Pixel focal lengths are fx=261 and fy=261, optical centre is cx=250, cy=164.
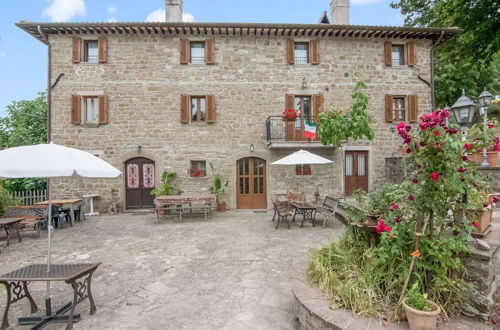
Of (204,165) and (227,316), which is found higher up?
(204,165)

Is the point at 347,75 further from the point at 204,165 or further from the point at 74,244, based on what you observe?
the point at 74,244

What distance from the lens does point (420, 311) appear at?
2.17 meters

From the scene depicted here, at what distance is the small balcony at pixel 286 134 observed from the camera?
1036cm

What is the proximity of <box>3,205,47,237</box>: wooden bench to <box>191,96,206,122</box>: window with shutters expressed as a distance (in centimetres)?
595

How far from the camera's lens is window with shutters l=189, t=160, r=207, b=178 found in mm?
10775

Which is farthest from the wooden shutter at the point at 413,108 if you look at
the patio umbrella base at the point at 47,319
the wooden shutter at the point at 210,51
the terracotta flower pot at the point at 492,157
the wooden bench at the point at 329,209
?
the patio umbrella base at the point at 47,319

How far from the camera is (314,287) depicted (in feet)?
10.00

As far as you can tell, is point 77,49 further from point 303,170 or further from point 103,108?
point 303,170

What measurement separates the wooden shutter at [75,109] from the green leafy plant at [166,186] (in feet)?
13.2

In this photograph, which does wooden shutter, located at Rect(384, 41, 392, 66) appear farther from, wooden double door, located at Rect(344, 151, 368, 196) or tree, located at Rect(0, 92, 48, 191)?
tree, located at Rect(0, 92, 48, 191)

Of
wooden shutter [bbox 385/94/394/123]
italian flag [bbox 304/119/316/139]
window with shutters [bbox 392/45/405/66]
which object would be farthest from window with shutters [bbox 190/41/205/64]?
window with shutters [bbox 392/45/405/66]

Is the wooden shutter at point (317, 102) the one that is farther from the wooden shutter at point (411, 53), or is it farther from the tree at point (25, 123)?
the tree at point (25, 123)

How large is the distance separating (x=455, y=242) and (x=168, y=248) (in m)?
5.07

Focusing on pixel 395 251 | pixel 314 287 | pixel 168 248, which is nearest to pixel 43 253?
pixel 168 248
